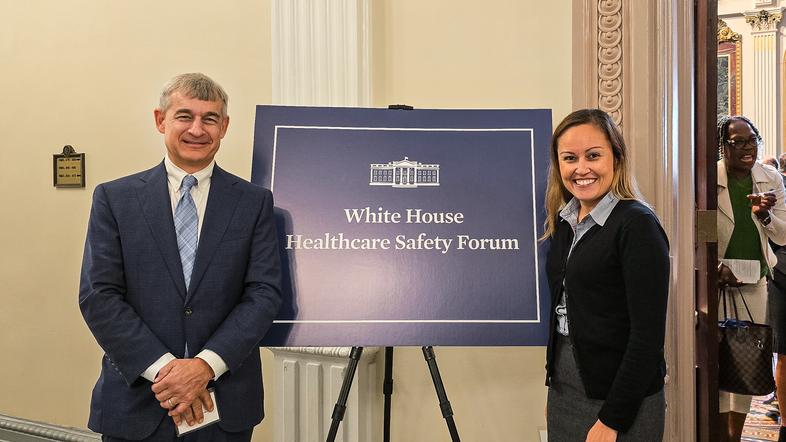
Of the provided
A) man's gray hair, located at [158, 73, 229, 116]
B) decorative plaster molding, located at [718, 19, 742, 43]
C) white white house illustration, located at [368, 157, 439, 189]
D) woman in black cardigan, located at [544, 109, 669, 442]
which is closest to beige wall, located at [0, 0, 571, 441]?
white white house illustration, located at [368, 157, 439, 189]

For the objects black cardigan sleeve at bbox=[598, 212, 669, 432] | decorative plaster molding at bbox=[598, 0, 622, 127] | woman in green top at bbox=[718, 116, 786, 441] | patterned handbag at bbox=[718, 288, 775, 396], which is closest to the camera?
black cardigan sleeve at bbox=[598, 212, 669, 432]

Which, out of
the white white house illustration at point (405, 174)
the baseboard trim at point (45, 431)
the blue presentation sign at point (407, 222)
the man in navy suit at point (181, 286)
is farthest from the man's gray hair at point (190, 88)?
the baseboard trim at point (45, 431)

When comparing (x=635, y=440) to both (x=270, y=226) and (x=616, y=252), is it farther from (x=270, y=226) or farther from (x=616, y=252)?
(x=270, y=226)

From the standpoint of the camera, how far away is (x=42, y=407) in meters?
3.55

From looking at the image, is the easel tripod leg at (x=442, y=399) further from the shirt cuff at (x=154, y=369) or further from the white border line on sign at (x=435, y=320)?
the shirt cuff at (x=154, y=369)

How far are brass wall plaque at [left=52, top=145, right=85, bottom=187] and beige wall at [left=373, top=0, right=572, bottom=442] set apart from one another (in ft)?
5.59

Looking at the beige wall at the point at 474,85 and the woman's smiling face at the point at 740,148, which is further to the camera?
the woman's smiling face at the point at 740,148

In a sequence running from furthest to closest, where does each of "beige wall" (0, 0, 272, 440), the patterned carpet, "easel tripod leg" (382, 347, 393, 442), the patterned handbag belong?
1. the patterned carpet
2. "beige wall" (0, 0, 272, 440)
3. the patterned handbag
4. "easel tripod leg" (382, 347, 393, 442)

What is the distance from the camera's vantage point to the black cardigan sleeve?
153cm

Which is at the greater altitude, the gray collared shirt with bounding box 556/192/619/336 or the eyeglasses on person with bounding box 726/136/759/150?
the eyeglasses on person with bounding box 726/136/759/150

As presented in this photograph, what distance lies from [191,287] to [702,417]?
6.82ft

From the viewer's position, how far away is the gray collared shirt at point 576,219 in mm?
1674

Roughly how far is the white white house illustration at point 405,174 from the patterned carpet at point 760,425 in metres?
2.85

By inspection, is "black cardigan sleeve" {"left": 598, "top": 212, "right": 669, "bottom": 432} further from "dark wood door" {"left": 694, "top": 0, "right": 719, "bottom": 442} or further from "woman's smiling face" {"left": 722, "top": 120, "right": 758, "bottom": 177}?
"woman's smiling face" {"left": 722, "top": 120, "right": 758, "bottom": 177}
